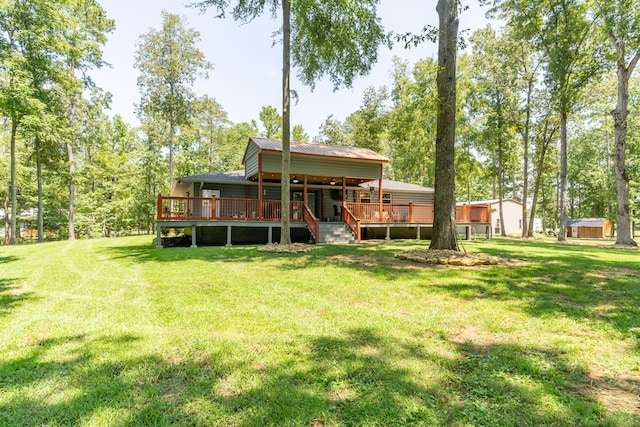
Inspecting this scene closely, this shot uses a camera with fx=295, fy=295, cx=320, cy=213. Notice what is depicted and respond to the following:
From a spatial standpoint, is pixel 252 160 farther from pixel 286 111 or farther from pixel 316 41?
pixel 316 41

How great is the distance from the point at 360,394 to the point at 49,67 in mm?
21293

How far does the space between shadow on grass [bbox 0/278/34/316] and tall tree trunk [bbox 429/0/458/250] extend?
324 inches

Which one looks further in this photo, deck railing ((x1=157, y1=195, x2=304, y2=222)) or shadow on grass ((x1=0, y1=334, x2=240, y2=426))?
deck railing ((x1=157, y1=195, x2=304, y2=222))

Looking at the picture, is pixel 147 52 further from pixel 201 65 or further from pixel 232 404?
pixel 232 404

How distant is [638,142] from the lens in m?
25.4

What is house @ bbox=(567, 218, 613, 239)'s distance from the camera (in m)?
33.4

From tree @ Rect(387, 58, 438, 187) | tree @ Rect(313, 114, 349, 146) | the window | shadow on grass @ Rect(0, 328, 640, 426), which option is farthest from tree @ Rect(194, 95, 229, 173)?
shadow on grass @ Rect(0, 328, 640, 426)

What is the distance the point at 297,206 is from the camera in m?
14.1

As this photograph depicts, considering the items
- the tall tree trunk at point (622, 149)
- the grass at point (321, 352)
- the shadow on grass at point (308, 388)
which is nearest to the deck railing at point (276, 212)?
the tall tree trunk at point (622, 149)

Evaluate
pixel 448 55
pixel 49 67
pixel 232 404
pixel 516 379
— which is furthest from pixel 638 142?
pixel 49 67

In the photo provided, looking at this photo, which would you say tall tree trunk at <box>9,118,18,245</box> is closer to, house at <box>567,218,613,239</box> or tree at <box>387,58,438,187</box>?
tree at <box>387,58,438,187</box>

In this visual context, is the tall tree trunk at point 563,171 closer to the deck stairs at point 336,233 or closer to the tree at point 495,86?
the tree at point 495,86

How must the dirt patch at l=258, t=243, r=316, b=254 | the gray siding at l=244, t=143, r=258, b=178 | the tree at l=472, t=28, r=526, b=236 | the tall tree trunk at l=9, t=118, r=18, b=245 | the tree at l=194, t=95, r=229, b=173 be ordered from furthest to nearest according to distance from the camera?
the tree at l=194, t=95, r=229, b=173 < the tree at l=472, t=28, r=526, b=236 < the tall tree trunk at l=9, t=118, r=18, b=245 < the gray siding at l=244, t=143, r=258, b=178 < the dirt patch at l=258, t=243, r=316, b=254

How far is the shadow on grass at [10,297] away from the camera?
13.0 feet
